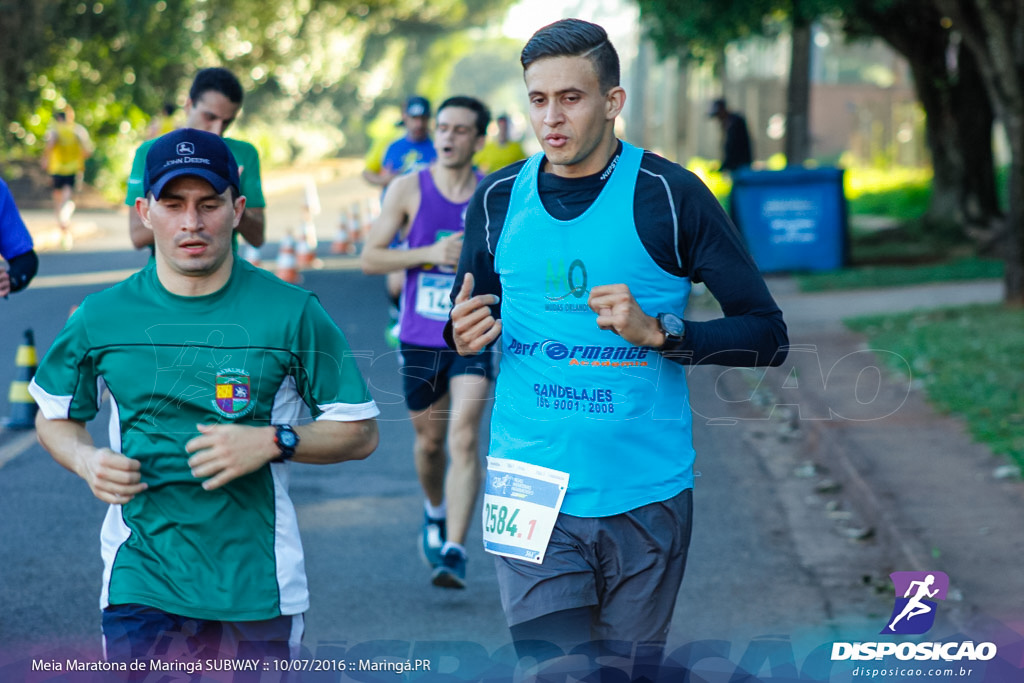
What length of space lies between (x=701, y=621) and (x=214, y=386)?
3.04m

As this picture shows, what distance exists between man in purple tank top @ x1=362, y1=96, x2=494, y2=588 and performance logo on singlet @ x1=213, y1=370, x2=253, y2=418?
114 inches

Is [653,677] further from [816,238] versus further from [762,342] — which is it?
[816,238]

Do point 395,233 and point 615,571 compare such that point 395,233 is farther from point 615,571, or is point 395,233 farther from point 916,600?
point 615,571

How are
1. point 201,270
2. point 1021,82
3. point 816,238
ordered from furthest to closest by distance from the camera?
point 816,238 < point 1021,82 < point 201,270

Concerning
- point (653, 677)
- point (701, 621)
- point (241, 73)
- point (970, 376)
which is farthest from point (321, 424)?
point (241, 73)

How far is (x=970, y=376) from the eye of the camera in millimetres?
10078

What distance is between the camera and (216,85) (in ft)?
21.4

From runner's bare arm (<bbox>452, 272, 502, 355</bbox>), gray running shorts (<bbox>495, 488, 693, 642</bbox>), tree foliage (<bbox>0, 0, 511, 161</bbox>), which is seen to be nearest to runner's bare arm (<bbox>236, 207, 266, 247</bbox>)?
runner's bare arm (<bbox>452, 272, 502, 355</bbox>)

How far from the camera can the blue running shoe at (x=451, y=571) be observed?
6051mm

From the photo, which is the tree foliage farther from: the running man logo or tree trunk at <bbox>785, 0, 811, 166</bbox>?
the running man logo

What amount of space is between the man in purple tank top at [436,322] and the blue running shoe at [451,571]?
0.41ft

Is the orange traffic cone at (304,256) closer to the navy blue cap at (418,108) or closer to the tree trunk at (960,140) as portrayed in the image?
the navy blue cap at (418,108)

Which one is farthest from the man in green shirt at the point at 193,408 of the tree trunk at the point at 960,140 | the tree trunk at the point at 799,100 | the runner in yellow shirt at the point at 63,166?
the runner in yellow shirt at the point at 63,166

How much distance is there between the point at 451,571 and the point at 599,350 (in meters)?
2.84
